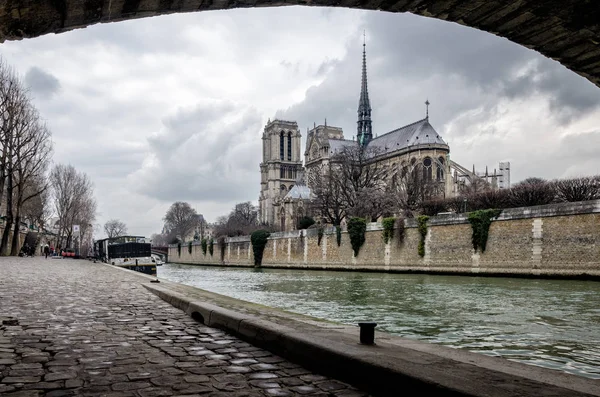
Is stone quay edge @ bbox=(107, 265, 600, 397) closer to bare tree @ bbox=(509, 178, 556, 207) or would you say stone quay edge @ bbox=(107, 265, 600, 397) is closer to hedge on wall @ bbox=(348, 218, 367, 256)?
bare tree @ bbox=(509, 178, 556, 207)

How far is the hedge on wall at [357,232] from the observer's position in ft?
117

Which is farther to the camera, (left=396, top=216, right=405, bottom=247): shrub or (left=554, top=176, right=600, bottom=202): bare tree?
(left=396, top=216, right=405, bottom=247): shrub

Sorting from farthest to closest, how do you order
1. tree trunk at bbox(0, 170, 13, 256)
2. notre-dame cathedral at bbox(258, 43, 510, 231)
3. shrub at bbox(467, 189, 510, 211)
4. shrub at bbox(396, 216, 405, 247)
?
notre-dame cathedral at bbox(258, 43, 510, 231)
tree trunk at bbox(0, 170, 13, 256)
shrub at bbox(467, 189, 510, 211)
shrub at bbox(396, 216, 405, 247)

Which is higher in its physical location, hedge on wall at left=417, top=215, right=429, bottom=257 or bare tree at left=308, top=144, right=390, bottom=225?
bare tree at left=308, top=144, right=390, bottom=225

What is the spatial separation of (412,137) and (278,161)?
39.7 m

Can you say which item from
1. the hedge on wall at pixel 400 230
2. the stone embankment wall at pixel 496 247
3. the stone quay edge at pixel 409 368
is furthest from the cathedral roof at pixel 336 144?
the stone quay edge at pixel 409 368

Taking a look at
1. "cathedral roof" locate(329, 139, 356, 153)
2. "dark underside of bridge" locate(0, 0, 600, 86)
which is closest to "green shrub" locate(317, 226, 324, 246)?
"dark underside of bridge" locate(0, 0, 600, 86)

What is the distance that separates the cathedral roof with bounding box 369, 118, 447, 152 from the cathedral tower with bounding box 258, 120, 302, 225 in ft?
101

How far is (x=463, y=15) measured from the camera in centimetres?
402

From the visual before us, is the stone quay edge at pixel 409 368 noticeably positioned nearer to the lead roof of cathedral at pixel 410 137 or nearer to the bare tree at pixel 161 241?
the lead roof of cathedral at pixel 410 137

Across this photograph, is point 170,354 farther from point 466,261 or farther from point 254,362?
point 466,261

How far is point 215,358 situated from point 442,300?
11.0 m

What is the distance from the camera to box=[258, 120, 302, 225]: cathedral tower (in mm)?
104375

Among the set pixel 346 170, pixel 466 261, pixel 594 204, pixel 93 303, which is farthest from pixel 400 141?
pixel 93 303
